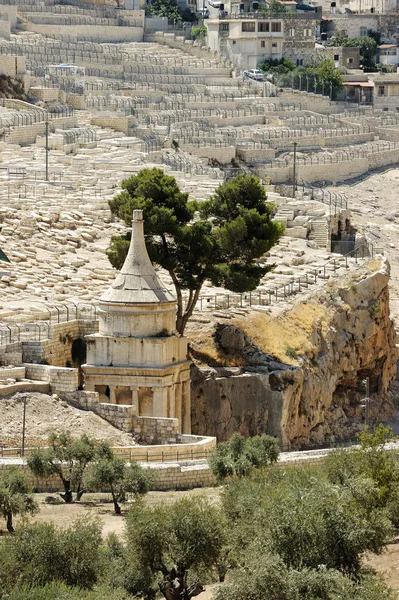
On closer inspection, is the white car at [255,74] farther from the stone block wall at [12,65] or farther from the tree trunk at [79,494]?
the tree trunk at [79,494]

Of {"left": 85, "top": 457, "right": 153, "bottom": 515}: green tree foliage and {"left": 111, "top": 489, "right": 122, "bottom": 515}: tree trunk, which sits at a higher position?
{"left": 85, "top": 457, "right": 153, "bottom": 515}: green tree foliage

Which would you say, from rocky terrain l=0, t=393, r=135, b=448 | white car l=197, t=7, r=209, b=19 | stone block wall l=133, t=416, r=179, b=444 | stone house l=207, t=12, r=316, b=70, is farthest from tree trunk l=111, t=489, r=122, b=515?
white car l=197, t=7, r=209, b=19

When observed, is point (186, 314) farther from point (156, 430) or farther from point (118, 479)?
point (118, 479)

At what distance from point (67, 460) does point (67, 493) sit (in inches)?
30.4

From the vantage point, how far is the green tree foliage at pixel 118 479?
137ft

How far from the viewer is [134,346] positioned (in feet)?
158

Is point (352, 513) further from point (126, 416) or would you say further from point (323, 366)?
point (323, 366)

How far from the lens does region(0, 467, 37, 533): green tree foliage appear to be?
Answer: 3897 cm

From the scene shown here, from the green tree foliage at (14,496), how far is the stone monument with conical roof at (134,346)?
7611 millimetres

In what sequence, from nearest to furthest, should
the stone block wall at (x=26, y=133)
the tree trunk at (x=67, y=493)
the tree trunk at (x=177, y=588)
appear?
1. the tree trunk at (x=177, y=588)
2. the tree trunk at (x=67, y=493)
3. the stone block wall at (x=26, y=133)

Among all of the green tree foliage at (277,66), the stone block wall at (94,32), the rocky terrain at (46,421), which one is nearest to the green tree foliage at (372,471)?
the rocky terrain at (46,421)

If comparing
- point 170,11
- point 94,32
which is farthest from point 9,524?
point 170,11

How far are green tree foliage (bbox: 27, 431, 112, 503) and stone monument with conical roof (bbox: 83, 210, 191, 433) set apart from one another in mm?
4854

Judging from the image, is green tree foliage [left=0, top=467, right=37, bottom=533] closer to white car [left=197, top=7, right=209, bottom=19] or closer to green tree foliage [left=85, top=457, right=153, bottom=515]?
green tree foliage [left=85, top=457, right=153, bottom=515]
